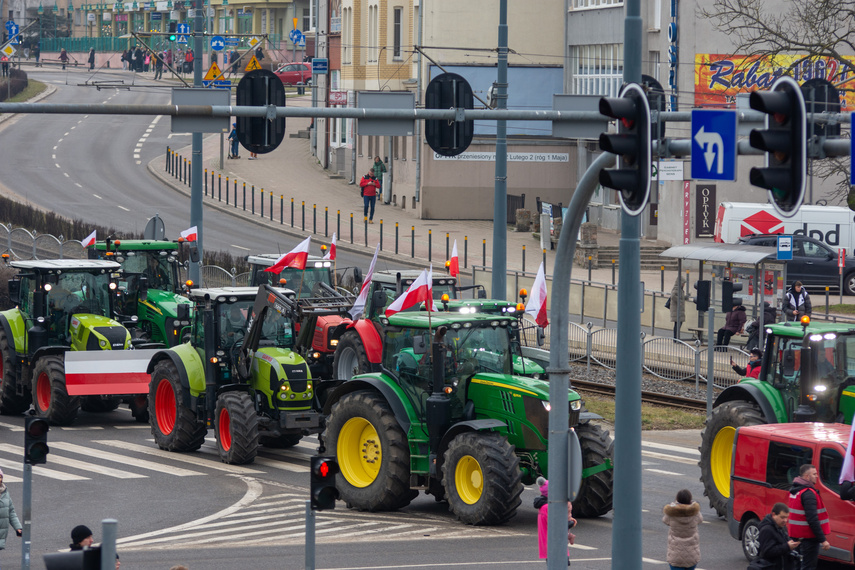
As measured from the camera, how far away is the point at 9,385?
24.5m

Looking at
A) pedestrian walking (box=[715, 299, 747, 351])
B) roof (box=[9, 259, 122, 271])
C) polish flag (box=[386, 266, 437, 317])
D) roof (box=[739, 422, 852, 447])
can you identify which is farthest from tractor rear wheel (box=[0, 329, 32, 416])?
roof (box=[739, 422, 852, 447])

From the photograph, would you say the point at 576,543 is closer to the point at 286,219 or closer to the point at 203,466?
the point at 203,466

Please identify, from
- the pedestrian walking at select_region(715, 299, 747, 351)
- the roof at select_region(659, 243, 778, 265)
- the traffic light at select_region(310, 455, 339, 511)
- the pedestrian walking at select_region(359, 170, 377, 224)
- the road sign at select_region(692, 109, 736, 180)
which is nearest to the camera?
the road sign at select_region(692, 109, 736, 180)

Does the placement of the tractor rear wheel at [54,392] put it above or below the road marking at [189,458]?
above

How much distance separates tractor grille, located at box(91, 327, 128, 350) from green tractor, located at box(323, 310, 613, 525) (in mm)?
7377

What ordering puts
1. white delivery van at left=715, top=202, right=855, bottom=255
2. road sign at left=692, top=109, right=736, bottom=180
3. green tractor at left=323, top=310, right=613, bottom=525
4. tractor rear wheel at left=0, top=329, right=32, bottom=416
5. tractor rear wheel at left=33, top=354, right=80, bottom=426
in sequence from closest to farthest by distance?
1. road sign at left=692, top=109, right=736, bottom=180
2. green tractor at left=323, top=310, right=613, bottom=525
3. tractor rear wheel at left=33, top=354, right=80, bottom=426
4. tractor rear wheel at left=0, top=329, right=32, bottom=416
5. white delivery van at left=715, top=202, right=855, bottom=255

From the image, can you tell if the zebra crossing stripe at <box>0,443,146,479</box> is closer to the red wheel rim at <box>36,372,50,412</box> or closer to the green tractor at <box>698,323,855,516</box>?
the red wheel rim at <box>36,372,50,412</box>

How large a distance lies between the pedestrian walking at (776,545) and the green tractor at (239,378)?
27.5 ft

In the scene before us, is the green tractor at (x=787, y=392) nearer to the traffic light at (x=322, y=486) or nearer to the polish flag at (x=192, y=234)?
the traffic light at (x=322, y=486)

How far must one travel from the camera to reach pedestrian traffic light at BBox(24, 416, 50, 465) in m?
13.6

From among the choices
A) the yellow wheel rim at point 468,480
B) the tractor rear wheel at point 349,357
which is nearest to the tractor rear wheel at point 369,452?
the yellow wheel rim at point 468,480

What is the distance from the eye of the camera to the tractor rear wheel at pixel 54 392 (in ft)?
76.9

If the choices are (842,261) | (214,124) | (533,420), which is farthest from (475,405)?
(842,261)

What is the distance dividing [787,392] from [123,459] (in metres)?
10.0
